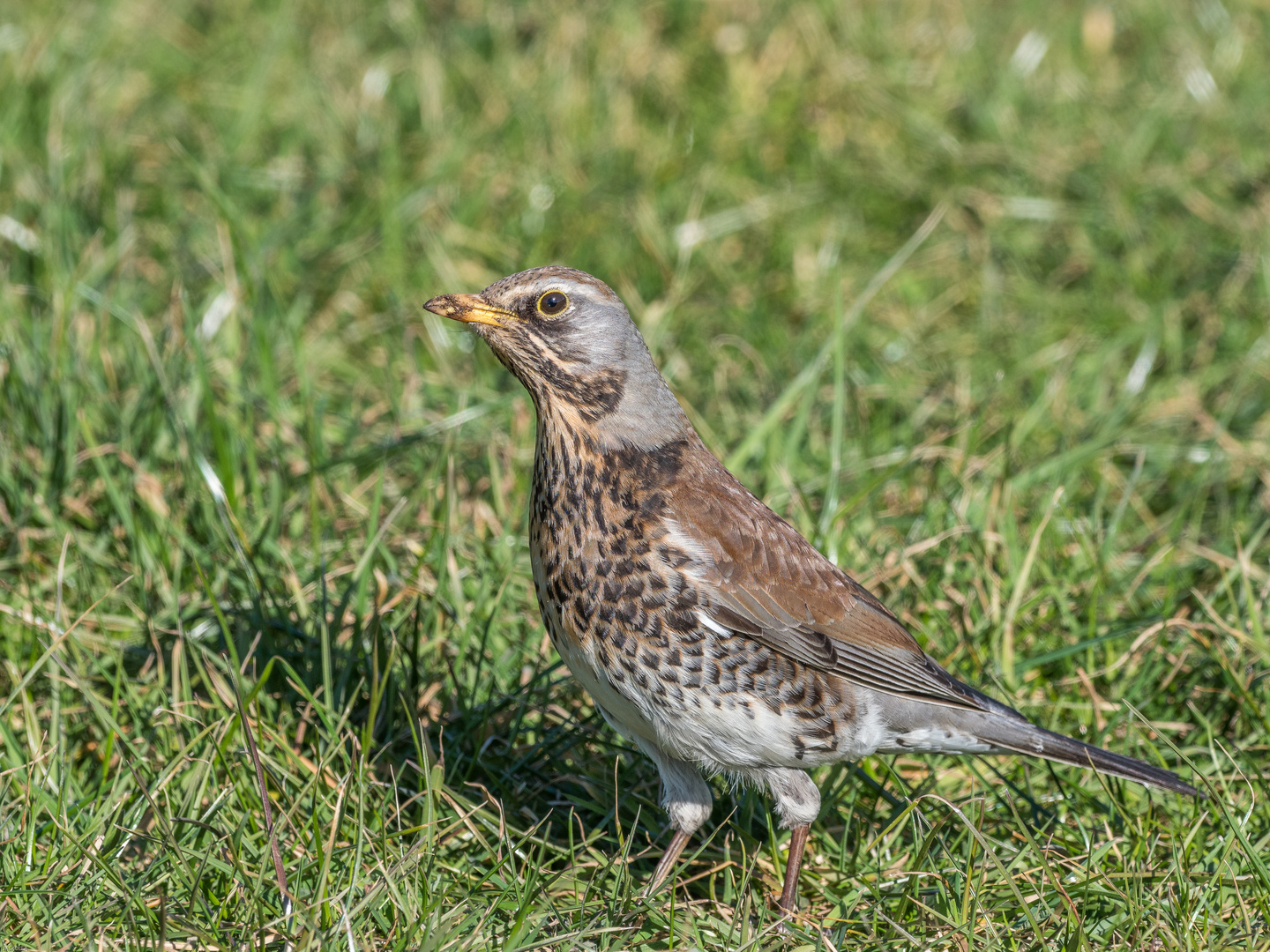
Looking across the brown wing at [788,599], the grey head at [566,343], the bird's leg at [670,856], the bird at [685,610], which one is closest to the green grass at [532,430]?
the bird's leg at [670,856]

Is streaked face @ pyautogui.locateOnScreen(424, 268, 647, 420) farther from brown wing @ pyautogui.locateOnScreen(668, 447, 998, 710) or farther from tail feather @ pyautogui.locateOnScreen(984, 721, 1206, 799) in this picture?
tail feather @ pyautogui.locateOnScreen(984, 721, 1206, 799)

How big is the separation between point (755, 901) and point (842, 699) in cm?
62

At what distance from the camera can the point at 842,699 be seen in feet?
13.0

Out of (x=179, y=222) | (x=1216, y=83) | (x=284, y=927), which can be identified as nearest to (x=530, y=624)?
(x=284, y=927)

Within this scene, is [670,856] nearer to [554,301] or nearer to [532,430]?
[554,301]

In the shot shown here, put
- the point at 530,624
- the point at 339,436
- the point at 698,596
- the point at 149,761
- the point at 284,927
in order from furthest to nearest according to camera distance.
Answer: the point at 339,436
the point at 530,624
the point at 149,761
the point at 698,596
the point at 284,927

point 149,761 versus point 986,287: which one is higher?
point 986,287

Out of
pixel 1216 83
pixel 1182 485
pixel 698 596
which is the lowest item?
pixel 1182 485

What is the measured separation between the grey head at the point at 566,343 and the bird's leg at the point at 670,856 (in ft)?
3.84

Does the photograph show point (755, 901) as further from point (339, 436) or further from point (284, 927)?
point (339, 436)

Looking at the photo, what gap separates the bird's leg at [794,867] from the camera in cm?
391

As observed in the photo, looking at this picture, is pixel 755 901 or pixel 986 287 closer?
pixel 755 901

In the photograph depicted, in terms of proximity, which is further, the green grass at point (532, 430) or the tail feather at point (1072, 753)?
the tail feather at point (1072, 753)

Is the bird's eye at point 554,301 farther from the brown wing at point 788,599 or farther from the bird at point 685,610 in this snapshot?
the brown wing at point 788,599
